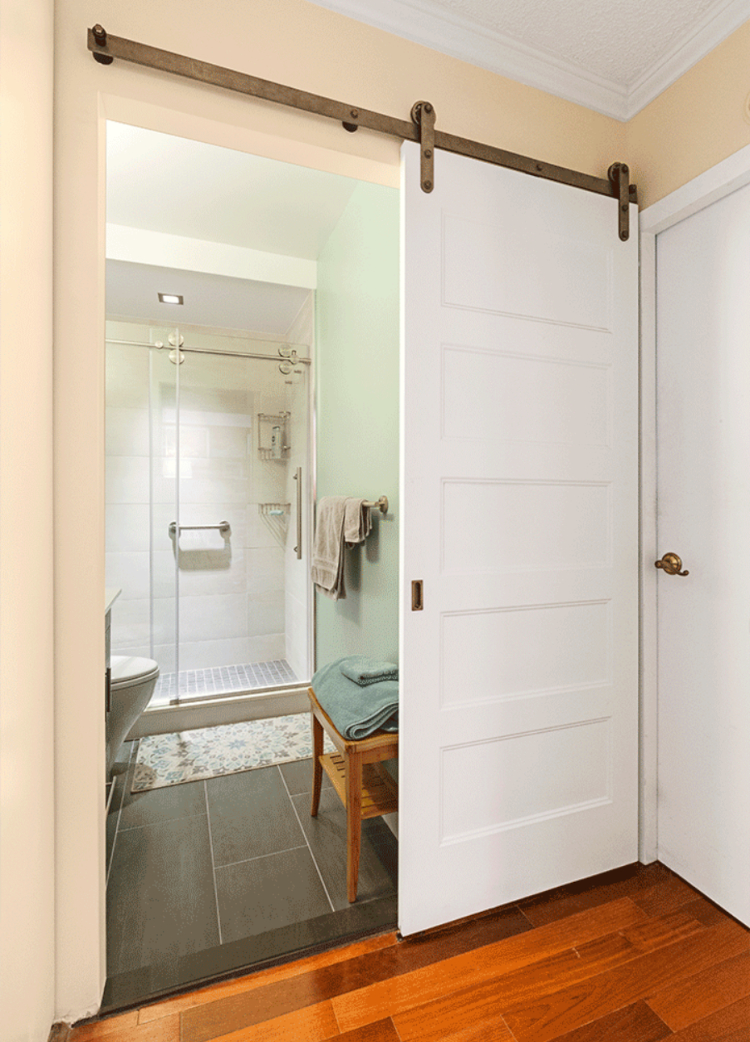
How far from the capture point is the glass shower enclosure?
298cm

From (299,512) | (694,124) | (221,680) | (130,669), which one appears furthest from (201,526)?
(694,124)

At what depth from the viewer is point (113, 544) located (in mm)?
3006

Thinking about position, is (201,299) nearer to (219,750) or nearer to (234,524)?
(234,524)

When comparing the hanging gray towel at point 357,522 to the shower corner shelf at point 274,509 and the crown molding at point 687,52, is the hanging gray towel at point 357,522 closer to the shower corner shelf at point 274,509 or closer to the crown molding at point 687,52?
the shower corner shelf at point 274,509

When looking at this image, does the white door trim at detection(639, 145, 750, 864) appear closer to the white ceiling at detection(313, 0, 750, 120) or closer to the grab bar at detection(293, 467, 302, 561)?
the white ceiling at detection(313, 0, 750, 120)

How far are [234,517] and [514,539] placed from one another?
2.03 m

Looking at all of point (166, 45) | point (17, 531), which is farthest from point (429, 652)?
point (166, 45)

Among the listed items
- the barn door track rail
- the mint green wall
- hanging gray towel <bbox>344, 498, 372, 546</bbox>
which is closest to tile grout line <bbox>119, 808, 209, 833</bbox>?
the mint green wall

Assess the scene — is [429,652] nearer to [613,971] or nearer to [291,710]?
[613,971]

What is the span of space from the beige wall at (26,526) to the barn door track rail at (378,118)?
0.17 metres

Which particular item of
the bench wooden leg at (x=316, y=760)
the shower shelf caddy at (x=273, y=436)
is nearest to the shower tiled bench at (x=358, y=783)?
the bench wooden leg at (x=316, y=760)

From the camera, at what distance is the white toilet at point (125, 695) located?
2.12 m

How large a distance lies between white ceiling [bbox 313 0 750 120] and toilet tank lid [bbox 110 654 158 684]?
7.40 ft

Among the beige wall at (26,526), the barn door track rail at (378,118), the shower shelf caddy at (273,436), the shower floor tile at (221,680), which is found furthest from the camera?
the shower shelf caddy at (273,436)
